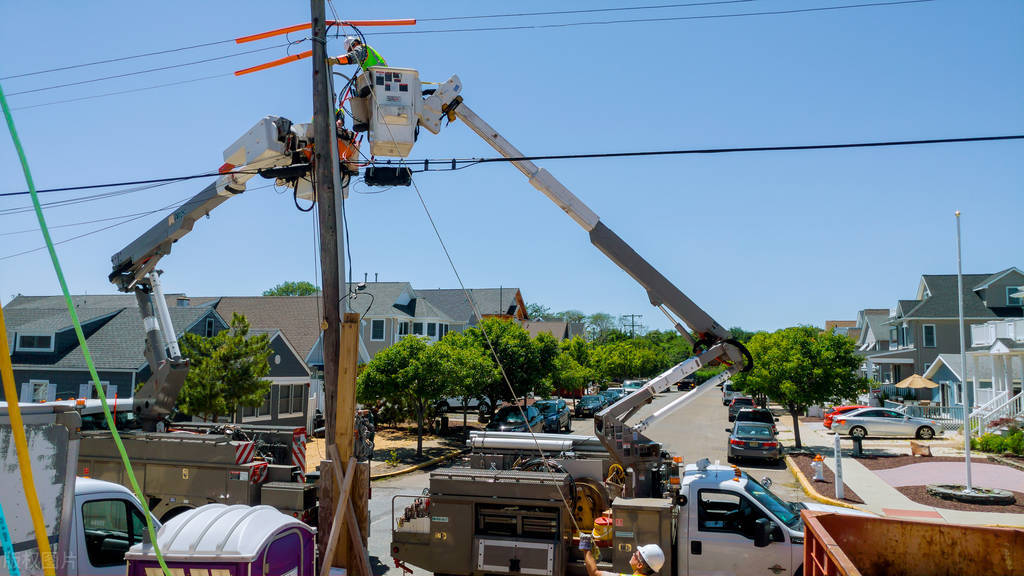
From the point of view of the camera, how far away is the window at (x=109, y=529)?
6.72m

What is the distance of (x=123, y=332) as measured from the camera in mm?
27016

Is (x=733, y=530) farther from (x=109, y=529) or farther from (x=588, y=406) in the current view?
(x=588, y=406)

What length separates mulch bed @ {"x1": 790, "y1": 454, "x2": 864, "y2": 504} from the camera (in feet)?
59.9

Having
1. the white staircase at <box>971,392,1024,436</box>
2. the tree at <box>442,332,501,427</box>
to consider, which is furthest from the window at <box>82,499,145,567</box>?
the white staircase at <box>971,392,1024,436</box>

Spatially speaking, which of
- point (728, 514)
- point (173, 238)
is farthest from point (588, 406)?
point (728, 514)

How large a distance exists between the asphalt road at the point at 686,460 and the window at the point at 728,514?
2.59 metres

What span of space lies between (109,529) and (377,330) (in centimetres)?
3799

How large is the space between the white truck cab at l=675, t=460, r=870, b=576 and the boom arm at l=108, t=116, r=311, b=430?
688 centimetres

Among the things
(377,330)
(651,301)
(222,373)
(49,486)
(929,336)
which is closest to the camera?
(49,486)

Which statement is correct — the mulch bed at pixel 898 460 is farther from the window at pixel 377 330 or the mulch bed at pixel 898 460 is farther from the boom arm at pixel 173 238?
the window at pixel 377 330

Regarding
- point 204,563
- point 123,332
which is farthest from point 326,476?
point 123,332

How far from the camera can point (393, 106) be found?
9.52 m

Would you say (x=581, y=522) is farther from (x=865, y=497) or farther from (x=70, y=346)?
(x=70, y=346)

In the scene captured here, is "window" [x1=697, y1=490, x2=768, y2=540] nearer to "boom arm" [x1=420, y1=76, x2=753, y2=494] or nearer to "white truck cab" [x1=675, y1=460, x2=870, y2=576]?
"white truck cab" [x1=675, y1=460, x2=870, y2=576]
